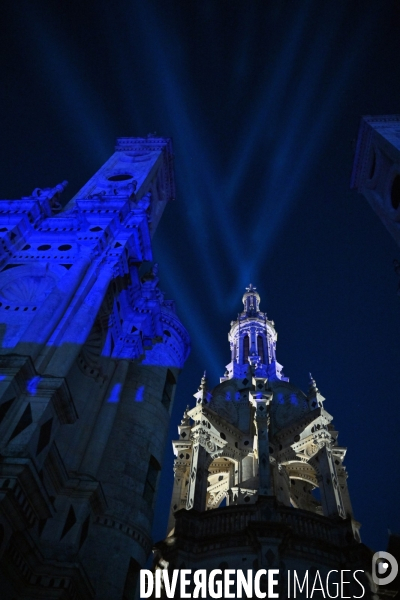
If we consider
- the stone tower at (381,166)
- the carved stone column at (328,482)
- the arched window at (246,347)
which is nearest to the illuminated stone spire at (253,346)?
the arched window at (246,347)

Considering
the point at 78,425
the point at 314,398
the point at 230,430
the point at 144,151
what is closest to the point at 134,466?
the point at 78,425

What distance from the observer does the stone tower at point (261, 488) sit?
22.2 m

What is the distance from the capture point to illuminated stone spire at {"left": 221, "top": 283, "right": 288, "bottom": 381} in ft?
153

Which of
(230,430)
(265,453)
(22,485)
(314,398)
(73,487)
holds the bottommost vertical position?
(22,485)

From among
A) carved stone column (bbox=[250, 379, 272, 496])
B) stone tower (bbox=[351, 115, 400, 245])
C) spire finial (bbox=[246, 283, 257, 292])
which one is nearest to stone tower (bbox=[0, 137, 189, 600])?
carved stone column (bbox=[250, 379, 272, 496])

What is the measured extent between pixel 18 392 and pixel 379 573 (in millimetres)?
20641

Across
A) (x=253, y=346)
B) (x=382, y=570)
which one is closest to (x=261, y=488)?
(x=382, y=570)

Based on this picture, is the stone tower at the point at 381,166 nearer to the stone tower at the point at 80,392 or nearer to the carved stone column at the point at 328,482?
the stone tower at the point at 80,392

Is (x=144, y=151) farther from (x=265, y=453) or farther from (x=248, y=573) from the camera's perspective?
(x=248, y=573)

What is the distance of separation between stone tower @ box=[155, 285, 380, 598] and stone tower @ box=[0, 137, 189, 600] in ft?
22.5

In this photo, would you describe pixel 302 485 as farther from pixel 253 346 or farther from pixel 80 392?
pixel 80 392

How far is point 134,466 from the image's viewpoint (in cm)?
1827

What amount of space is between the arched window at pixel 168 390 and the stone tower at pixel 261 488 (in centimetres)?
713

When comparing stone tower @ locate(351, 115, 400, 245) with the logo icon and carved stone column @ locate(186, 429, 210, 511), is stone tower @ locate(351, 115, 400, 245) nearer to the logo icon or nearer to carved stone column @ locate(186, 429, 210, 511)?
the logo icon
